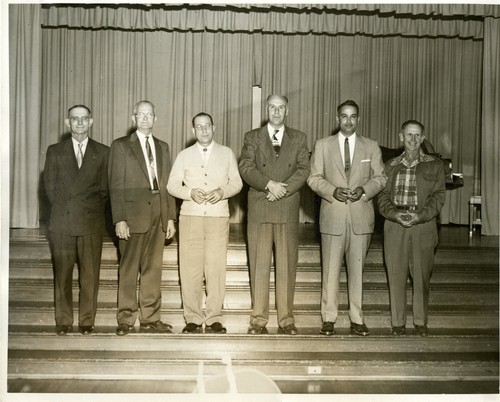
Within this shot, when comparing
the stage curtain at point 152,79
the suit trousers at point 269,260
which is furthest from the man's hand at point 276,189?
the stage curtain at point 152,79

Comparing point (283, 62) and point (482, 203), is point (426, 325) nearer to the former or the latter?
point (482, 203)

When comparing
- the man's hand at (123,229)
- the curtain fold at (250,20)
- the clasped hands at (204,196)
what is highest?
the curtain fold at (250,20)

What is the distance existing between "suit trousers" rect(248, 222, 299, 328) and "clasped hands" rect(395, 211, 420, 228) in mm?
730

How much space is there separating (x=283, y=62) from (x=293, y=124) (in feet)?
2.93

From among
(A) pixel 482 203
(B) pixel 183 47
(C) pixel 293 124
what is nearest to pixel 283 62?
(C) pixel 293 124

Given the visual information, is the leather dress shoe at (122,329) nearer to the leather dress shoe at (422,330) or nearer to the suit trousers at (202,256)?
the suit trousers at (202,256)

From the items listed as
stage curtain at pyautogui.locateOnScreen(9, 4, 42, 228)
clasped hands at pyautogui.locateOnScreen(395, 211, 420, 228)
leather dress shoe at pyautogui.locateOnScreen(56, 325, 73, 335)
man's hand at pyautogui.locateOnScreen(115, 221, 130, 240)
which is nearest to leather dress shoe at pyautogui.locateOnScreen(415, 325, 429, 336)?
clasped hands at pyautogui.locateOnScreen(395, 211, 420, 228)

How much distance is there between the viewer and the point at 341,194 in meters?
3.79

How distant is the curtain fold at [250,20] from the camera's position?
6.73 metres

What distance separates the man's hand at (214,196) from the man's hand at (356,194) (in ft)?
2.95

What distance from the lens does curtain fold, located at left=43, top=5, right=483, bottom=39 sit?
22.1 feet

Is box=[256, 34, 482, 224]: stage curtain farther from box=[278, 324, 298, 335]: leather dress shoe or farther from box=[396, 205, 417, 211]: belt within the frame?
box=[278, 324, 298, 335]: leather dress shoe

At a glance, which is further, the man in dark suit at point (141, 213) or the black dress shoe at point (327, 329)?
the black dress shoe at point (327, 329)

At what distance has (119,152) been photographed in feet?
12.5
